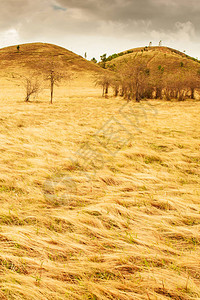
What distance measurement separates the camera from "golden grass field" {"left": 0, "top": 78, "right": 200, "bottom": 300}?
4.89ft

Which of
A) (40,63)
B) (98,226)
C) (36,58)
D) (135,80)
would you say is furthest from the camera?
(36,58)

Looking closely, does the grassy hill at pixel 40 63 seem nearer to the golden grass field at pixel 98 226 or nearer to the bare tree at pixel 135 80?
the bare tree at pixel 135 80

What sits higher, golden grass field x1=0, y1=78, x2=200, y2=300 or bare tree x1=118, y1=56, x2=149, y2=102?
bare tree x1=118, y1=56, x2=149, y2=102

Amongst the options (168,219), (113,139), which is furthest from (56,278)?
(113,139)

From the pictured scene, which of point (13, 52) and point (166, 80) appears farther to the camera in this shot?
point (13, 52)

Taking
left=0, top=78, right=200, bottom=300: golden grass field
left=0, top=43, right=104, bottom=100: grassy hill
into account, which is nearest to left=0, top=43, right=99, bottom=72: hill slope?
left=0, top=43, right=104, bottom=100: grassy hill

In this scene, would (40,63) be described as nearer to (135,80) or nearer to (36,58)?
(36,58)

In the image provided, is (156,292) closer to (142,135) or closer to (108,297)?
(108,297)

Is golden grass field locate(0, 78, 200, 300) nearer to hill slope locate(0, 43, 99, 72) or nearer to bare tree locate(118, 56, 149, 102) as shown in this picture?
bare tree locate(118, 56, 149, 102)

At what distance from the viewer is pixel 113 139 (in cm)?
635

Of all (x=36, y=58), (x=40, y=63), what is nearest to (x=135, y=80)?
(x=40, y=63)

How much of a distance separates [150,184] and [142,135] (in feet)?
12.7

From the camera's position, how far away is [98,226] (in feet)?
7.27

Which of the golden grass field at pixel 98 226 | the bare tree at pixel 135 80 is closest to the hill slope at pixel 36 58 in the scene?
the bare tree at pixel 135 80
